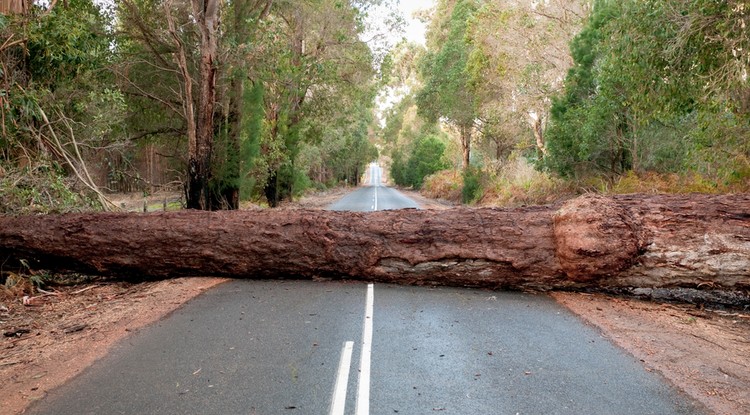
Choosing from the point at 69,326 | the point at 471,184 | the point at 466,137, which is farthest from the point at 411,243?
the point at 466,137

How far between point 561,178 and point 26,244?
53.7 ft

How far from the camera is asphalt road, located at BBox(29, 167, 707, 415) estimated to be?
3.99 metres

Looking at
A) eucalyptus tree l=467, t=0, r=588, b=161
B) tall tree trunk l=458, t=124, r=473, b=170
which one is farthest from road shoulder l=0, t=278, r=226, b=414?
tall tree trunk l=458, t=124, r=473, b=170

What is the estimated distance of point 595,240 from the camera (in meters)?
7.36

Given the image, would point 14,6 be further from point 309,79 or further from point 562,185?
point 562,185

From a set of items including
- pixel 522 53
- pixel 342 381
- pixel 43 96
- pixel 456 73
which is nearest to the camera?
pixel 342 381

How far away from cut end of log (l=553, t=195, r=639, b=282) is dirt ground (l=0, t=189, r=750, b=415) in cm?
50

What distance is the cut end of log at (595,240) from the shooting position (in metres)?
7.30

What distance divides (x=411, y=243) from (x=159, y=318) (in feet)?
12.8

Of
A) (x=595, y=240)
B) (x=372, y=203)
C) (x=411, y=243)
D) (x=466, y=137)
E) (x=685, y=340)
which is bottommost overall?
(x=685, y=340)

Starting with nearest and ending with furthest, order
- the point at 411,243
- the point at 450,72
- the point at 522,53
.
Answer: the point at 411,243, the point at 522,53, the point at 450,72

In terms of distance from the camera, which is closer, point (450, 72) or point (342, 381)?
point (342, 381)

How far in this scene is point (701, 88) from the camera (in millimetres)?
8992

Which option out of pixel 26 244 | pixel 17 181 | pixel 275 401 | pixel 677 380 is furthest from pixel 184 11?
pixel 677 380
